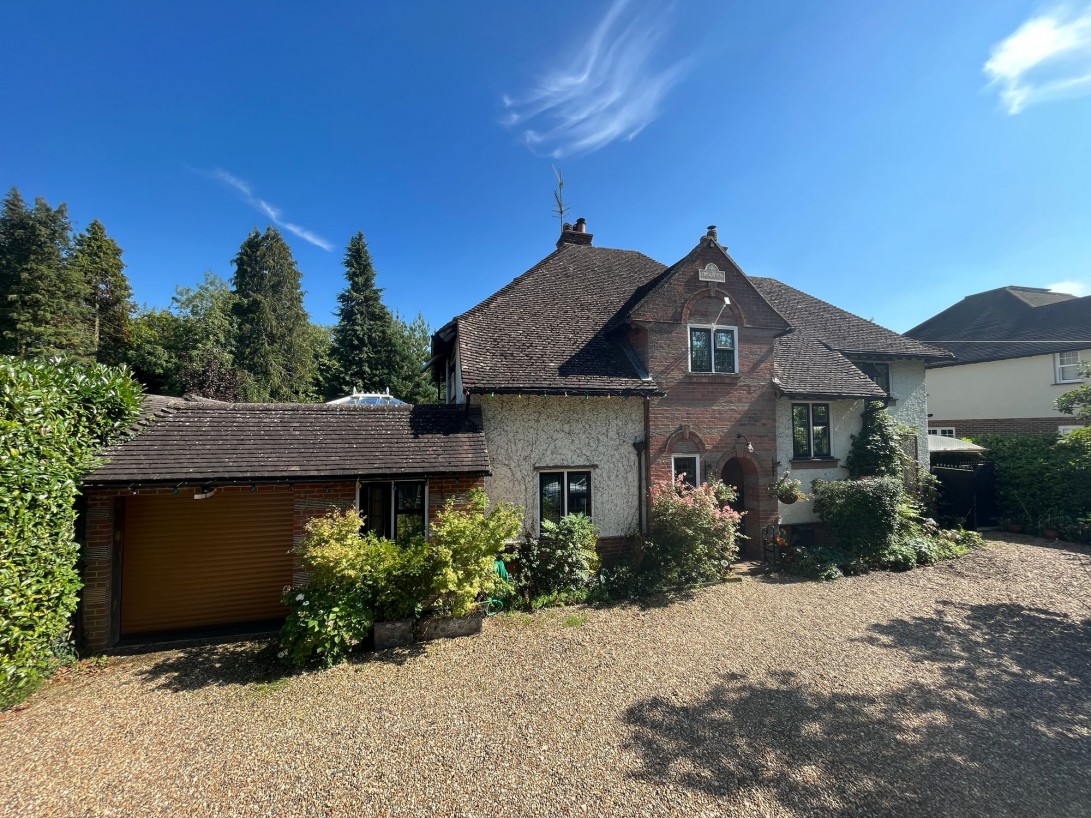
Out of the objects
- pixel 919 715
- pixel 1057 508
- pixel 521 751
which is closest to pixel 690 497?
pixel 919 715

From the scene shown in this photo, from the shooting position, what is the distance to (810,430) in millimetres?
13375

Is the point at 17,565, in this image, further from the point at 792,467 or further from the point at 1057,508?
the point at 1057,508

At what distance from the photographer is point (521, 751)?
4910mm

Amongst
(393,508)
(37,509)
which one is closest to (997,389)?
(393,508)

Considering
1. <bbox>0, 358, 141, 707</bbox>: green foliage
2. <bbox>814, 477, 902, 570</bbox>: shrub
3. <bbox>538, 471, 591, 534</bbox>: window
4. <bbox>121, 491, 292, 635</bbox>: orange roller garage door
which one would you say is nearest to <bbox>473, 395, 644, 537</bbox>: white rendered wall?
<bbox>538, 471, 591, 534</bbox>: window

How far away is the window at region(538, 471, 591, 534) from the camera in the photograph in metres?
10.6

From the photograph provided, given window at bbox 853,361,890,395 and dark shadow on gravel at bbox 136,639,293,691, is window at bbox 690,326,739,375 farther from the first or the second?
dark shadow on gravel at bbox 136,639,293,691

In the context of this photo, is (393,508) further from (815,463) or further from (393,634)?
(815,463)

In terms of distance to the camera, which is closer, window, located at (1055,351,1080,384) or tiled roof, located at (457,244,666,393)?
tiled roof, located at (457,244,666,393)

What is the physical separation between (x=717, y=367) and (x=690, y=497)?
421 cm

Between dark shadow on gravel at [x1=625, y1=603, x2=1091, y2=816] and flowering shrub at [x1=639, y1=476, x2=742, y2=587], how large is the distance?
3566mm

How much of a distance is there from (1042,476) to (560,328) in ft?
56.3

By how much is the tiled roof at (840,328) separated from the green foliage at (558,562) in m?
10.7

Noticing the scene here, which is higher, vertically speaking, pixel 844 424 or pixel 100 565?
pixel 844 424
